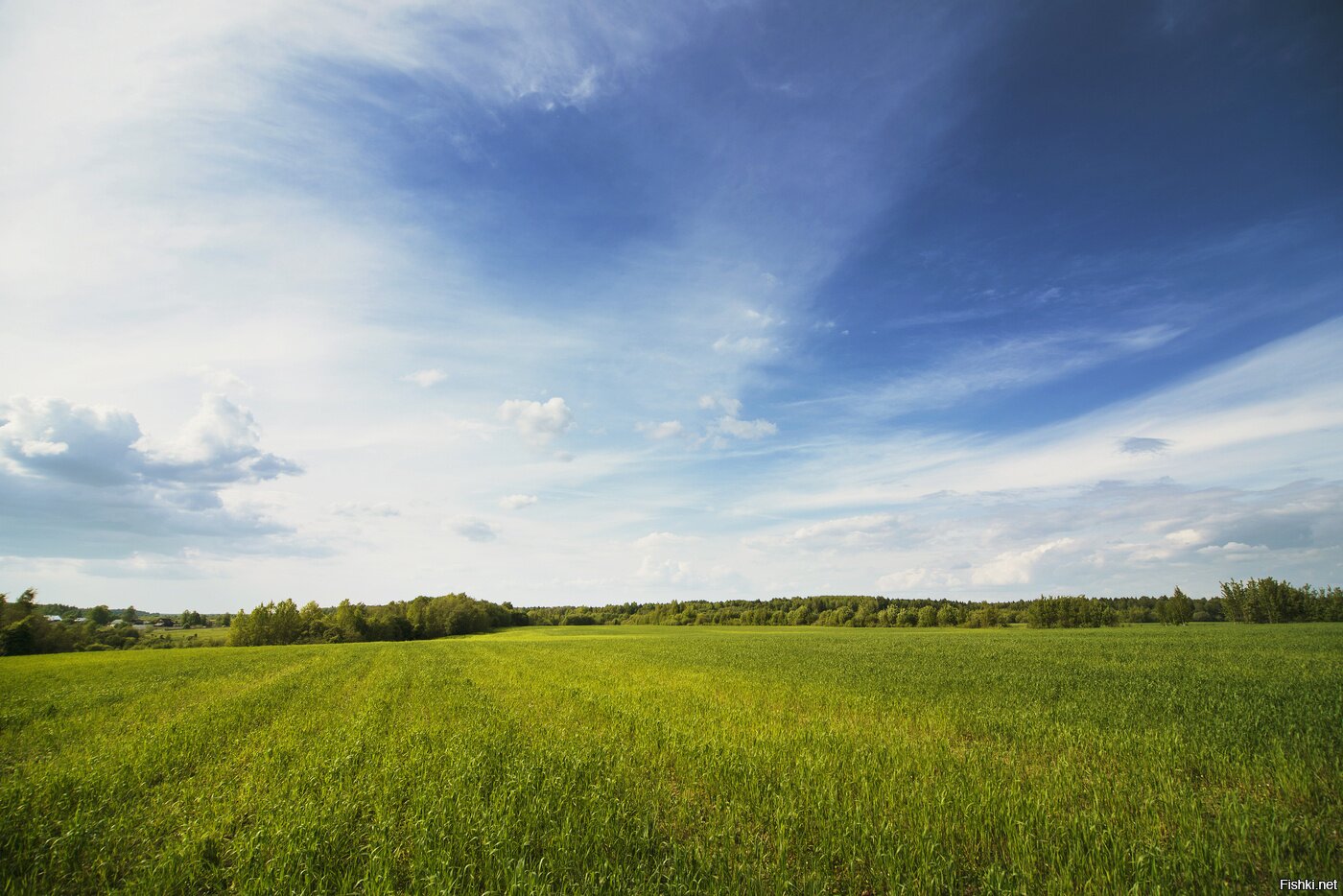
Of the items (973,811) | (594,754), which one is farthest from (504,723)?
(973,811)

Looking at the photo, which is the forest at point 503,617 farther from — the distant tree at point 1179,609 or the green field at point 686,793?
the green field at point 686,793

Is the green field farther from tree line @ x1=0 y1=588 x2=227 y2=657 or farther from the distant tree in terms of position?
the distant tree

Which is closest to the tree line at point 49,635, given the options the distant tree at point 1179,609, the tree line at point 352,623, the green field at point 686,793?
the tree line at point 352,623

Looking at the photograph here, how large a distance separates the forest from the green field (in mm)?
86333

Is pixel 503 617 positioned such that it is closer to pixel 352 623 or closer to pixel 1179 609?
pixel 352 623

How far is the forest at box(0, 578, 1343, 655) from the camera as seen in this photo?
249 ft

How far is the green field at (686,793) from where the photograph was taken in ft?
21.2

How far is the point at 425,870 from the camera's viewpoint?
6348 millimetres

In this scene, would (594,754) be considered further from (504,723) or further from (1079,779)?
(1079,779)

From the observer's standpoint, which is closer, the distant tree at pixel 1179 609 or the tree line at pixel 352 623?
the tree line at pixel 352 623

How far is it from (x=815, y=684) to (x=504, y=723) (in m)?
13.6

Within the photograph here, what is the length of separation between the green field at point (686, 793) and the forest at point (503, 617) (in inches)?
3399

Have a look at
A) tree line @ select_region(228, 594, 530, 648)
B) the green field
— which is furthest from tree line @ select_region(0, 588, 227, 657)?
the green field

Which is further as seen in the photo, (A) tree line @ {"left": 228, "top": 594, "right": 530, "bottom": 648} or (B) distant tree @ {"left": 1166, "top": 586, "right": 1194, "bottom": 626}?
(B) distant tree @ {"left": 1166, "top": 586, "right": 1194, "bottom": 626}
